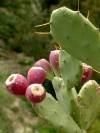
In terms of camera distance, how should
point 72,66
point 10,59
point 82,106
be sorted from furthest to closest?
1. point 10,59
2. point 82,106
3. point 72,66

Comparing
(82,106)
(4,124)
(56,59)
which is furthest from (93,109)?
(4,124)

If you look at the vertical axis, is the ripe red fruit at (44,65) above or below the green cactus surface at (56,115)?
above

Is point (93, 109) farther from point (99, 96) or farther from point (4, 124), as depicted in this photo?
point (4, 124)

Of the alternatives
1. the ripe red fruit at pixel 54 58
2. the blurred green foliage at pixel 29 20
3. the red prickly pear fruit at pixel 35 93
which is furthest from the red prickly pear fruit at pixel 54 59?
the blurred green foliage at pixel 29 20

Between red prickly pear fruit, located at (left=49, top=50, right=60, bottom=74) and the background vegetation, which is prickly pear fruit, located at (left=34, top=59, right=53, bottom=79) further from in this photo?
the background vegetation

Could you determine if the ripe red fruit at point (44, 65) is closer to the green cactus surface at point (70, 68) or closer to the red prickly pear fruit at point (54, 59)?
the red prickly pear fruit at point (54, 59)

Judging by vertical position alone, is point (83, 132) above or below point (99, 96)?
below

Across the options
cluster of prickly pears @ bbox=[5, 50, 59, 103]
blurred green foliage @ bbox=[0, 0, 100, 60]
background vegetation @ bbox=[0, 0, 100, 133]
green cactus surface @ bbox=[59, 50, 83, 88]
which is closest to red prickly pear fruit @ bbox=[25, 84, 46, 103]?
cluster of prickly pears @ bbox=[5, 50, 59, 103]

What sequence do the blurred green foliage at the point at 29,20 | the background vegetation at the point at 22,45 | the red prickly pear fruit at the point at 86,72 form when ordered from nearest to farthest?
the red prickly pear fruit at the point at 86,72 → the background vegetation at the point at 22,45 → the blurred green foliage at the point at 29,20

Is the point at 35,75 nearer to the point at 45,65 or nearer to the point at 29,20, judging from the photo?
the point at 45,65
